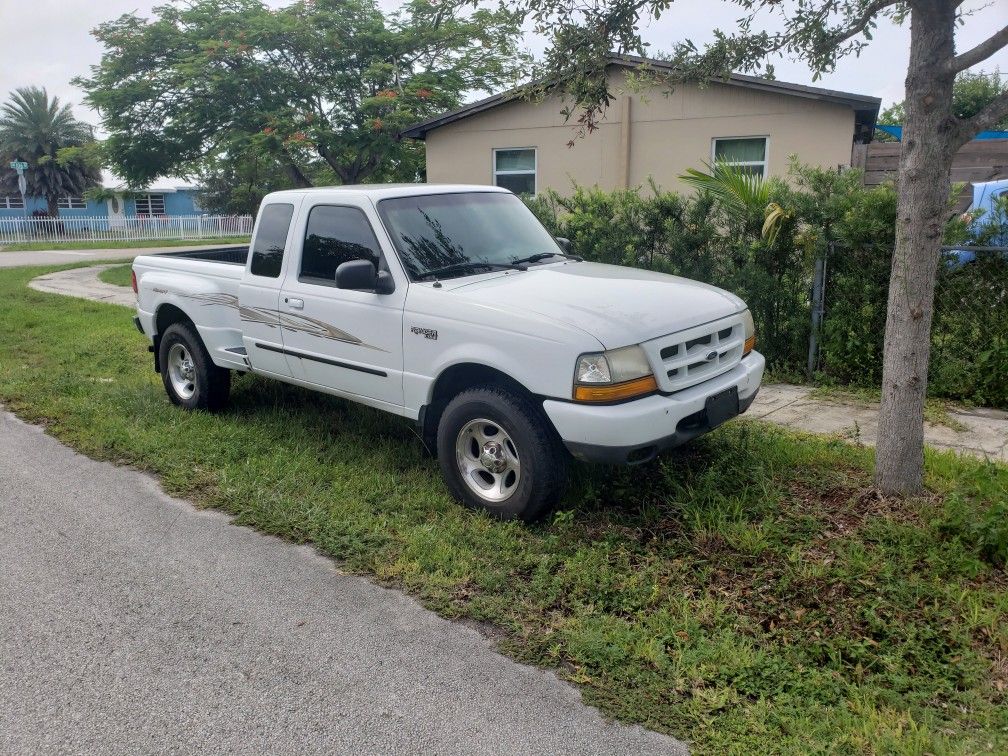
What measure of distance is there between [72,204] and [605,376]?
62002 mm

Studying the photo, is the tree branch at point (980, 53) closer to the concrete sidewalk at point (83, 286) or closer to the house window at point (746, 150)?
the house window at point (746, 150)

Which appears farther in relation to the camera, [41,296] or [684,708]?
[41,296]

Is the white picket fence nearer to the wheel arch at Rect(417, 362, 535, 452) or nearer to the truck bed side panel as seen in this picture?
the truck bed side panel

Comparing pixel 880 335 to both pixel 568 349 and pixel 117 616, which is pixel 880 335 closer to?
pixel 568 349

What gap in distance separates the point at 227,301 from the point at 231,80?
54.9ft

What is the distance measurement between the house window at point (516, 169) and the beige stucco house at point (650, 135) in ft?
0.07

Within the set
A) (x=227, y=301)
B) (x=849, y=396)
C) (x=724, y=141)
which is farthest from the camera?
(x=724, y=141)

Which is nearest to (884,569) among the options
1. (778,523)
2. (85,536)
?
(778,523)

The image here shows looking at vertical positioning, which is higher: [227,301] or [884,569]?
[227,301]

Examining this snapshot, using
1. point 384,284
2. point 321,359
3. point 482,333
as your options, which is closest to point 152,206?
point 321,359

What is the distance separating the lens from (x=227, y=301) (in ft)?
21.7

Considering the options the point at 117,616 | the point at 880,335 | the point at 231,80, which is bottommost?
the point at 117,616

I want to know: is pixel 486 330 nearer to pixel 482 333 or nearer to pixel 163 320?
pixel 482 333

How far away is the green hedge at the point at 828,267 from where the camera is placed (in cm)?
688
